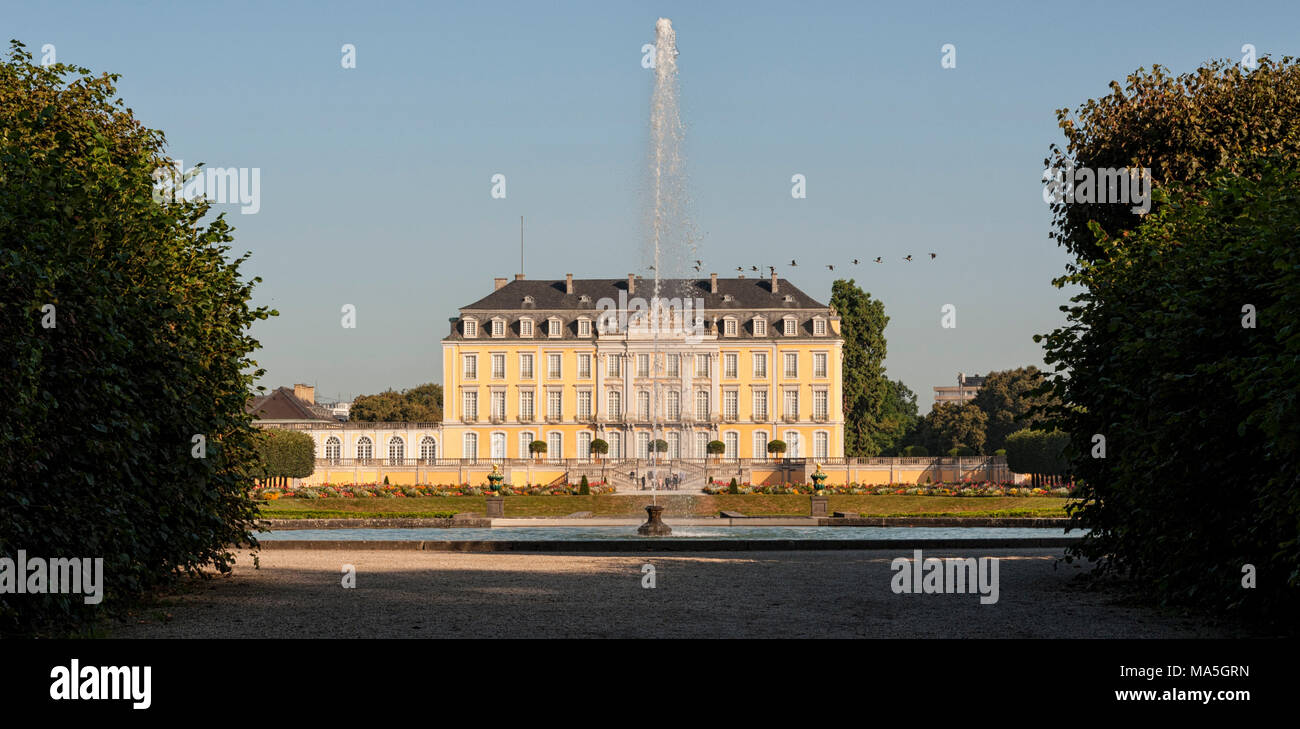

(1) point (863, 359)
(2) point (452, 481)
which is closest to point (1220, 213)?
(2) point (452, 481)

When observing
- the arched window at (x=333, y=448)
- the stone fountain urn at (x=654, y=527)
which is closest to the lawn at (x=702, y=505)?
the stone fountain urn at (x=654, y=527)

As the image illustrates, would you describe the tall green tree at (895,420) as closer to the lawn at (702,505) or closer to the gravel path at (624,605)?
the lawn at (702,505)

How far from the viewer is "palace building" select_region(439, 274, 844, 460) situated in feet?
225

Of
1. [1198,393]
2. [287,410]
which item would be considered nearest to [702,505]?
[1198,393]

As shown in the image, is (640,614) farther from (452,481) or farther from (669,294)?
(669,294)

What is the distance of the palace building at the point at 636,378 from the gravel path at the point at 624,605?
175 feet

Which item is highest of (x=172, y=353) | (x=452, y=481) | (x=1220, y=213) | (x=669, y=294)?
(x=669, y=294)

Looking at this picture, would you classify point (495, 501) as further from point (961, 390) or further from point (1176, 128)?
point (961, 390)

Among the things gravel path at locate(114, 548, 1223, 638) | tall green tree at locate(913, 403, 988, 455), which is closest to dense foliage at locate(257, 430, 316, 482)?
gravel path at locate(114, 548, 1223, 638)

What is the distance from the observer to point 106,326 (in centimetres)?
926

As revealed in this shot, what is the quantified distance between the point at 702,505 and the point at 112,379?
25.4 m

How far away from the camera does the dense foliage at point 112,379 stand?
8055 millimetres
